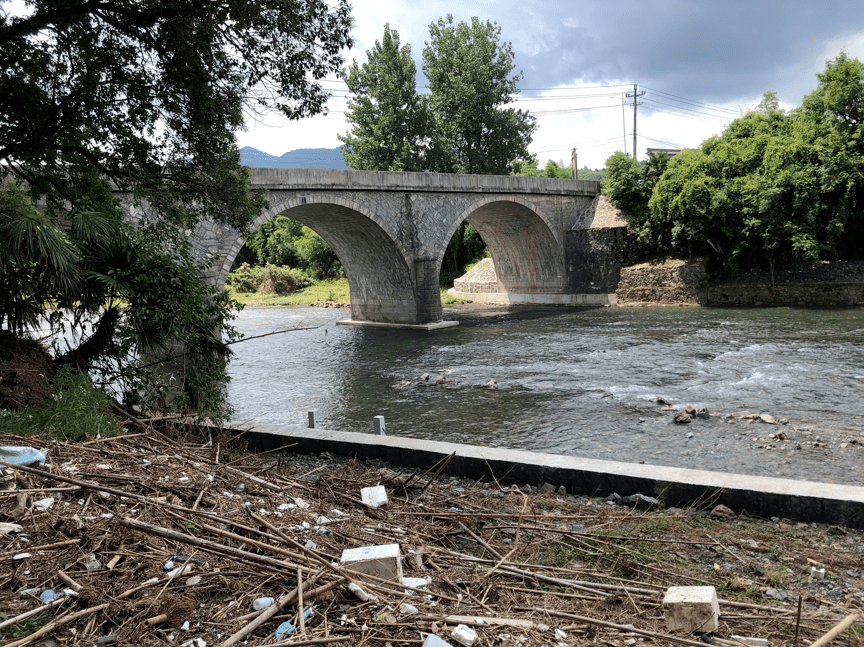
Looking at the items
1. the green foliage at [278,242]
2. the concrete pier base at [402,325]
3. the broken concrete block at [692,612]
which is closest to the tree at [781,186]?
the concrete pier base at [402,325]

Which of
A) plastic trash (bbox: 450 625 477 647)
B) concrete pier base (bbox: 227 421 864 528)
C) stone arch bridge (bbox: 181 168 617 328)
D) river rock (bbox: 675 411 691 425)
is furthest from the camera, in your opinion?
stone arch bridge (bbox: 181 168 617 328)

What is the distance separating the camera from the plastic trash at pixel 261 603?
2504 millimetres

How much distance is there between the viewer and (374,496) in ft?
13.9

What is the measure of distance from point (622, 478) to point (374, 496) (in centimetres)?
192

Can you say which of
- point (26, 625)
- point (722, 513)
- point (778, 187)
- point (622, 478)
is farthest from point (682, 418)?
point (778, 187)

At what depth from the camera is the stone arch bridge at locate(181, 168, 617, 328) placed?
18.9 m

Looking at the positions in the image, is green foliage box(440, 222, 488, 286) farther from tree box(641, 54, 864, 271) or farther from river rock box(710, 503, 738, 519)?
river rock box(710, 503, 738, 519)

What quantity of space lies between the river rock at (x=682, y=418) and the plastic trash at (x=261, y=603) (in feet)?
24.0

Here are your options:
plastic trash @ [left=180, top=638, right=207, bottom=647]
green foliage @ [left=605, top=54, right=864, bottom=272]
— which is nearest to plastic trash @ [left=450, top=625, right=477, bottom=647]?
plastic trash @ [left=180, top=638, right=207, bottom=647]

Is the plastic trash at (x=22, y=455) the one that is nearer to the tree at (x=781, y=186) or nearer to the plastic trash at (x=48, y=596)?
the plastic trash at (x=48, y=596)

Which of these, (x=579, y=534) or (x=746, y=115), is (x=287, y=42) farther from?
(x=746, y=115)

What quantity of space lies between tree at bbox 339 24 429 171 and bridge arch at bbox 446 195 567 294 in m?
7.82

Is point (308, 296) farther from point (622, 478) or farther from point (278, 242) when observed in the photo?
point (622, 478)

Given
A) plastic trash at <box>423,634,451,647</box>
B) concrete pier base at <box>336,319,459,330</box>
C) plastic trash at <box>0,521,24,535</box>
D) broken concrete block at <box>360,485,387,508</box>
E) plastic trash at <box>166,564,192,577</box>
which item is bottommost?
concrete pier base at <box>336,319,459,330</box>
